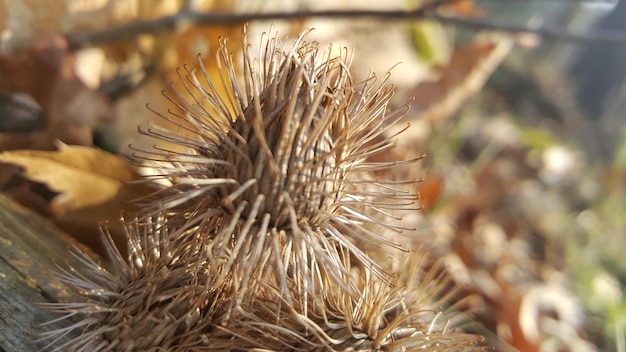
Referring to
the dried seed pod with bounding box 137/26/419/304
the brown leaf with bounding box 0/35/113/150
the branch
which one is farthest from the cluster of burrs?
the branch

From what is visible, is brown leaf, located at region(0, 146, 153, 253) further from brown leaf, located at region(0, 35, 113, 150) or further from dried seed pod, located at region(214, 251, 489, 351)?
dried seed pod, located at region(214, 251, 489, 351)

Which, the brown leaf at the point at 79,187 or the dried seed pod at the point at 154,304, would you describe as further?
the brown leaf at the point at 79,187

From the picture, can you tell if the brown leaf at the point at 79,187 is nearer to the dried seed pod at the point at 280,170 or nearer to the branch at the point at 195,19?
the dried seed pod at the point at 280,170

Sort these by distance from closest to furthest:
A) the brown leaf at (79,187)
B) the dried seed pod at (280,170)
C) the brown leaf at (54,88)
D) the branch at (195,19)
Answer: the dried seed pod at (280,170)
the brown leaf at (79,187)
the brown leaf at (54,88)
the branch at (195,19)

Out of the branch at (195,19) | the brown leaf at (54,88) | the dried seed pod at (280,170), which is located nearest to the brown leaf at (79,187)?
the brown leaf at (54,88)

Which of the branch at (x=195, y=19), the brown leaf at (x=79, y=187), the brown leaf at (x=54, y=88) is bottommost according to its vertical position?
the brown leaf at (x=79, y=187)

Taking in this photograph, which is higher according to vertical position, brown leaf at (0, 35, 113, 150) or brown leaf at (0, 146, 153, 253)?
brown leaf at (0, 35, 113, 150)

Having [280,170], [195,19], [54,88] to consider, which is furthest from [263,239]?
[195,19]

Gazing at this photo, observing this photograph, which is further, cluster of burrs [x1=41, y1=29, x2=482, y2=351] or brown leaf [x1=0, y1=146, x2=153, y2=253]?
brown leaf [x1=0, y1=146, x2=153, y2=253]

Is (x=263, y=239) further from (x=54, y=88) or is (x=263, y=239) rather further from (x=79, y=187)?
(x=54, y=88)
